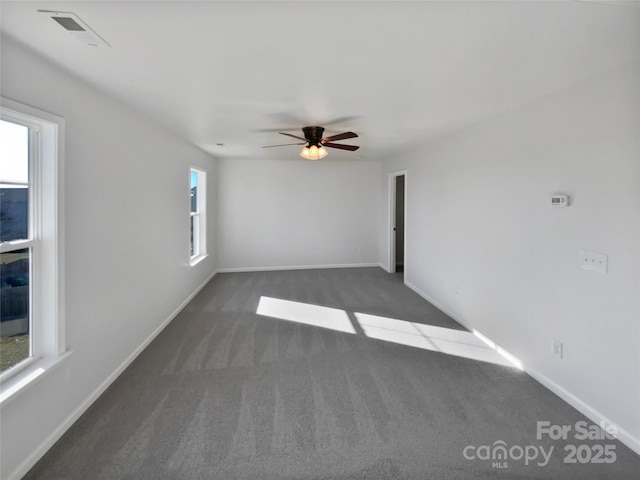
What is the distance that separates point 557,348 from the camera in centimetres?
243

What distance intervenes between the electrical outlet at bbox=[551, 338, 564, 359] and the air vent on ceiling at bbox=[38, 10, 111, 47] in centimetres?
357

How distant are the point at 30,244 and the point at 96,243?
51 centimetres

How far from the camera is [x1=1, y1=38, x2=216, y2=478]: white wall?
1.76 meters

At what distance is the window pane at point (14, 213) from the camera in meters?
1.74

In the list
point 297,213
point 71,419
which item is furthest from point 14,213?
point 297,213

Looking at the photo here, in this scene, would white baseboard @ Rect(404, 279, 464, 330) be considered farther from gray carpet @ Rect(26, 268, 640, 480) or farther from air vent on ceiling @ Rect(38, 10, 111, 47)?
air vent on ceiling @ Rect(38, 10, 111, 47)

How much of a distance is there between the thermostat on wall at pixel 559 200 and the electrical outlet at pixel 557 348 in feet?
3.42

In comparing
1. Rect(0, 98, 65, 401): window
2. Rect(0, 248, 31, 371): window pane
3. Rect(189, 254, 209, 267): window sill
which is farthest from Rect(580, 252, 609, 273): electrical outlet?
Rect(189, 254, 209, 267): window sill

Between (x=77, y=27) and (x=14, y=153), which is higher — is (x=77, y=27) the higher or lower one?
the higher one

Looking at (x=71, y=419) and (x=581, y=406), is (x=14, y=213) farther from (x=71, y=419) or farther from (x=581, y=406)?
(x=581, y=406)

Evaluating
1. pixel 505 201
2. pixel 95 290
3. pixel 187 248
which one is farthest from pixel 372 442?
pixel 187 248

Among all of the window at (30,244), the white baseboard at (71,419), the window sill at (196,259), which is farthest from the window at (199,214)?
the window at (30,244)

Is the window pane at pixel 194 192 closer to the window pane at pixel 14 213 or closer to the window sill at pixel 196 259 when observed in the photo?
the window sill at pixel 196 259

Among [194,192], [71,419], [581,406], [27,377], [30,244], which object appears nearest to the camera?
[27,377]
